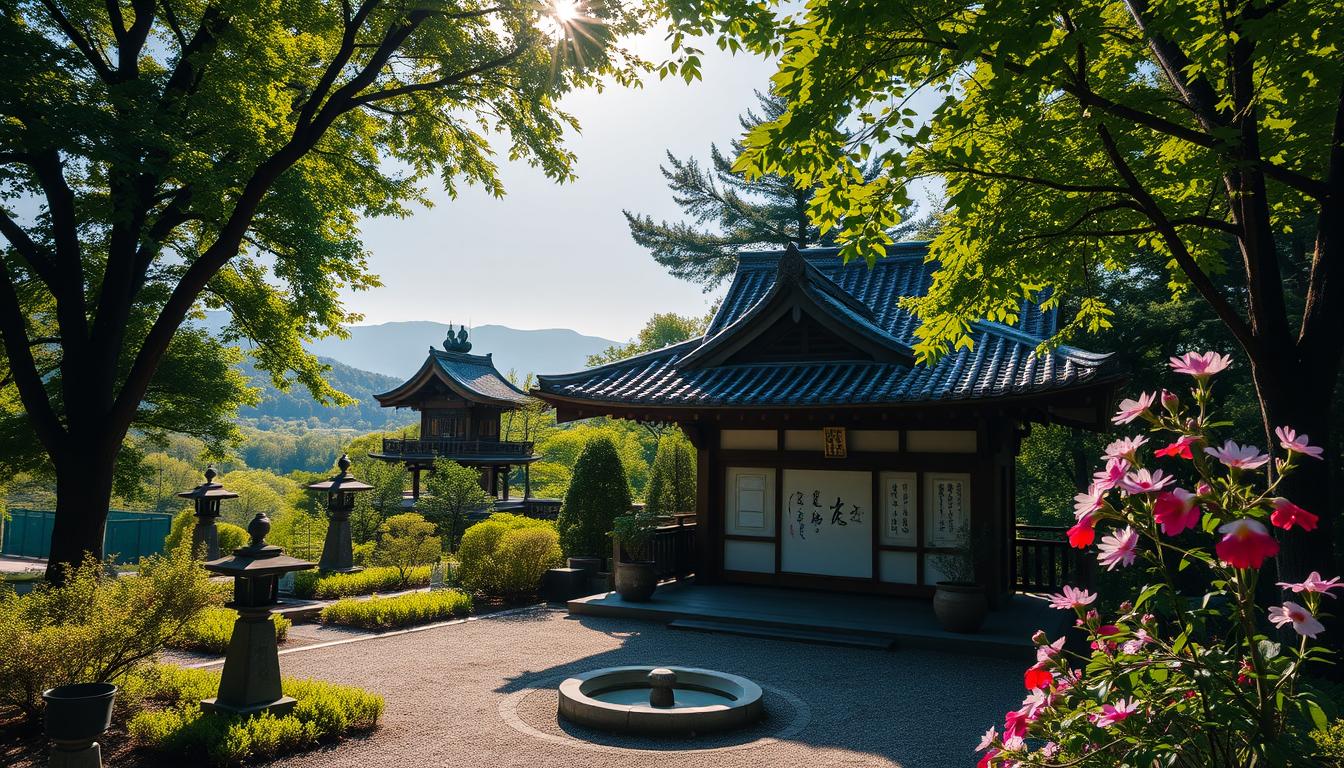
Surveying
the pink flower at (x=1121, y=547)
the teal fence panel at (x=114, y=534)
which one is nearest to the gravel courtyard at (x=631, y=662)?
the pink flower at (x=1121, y=547)

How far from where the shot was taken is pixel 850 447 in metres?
12.9

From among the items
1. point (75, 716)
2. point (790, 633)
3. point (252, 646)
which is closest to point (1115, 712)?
point (75, 716)

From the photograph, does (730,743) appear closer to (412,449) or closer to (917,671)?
(917,671)

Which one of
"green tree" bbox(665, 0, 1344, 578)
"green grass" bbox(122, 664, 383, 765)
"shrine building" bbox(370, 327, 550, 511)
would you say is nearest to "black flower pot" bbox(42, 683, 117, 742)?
"green grass" bbox(122, 664, 383, 765)

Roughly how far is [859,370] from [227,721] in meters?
9.54

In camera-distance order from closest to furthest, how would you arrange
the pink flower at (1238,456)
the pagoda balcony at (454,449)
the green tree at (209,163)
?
the pink flower at (1238,456)
the green tree at (209,163)
the pagoda balcony at (454,449)

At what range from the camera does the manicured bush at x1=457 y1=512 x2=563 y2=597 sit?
46.0 feet

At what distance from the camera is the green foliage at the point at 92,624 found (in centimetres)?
621

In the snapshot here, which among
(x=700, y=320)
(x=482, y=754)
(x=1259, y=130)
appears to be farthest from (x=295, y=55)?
(x=700, y=320)

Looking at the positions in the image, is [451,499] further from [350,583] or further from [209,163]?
[209,163]

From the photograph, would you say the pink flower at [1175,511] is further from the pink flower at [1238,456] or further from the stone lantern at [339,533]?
the stone lantern at [339,533]

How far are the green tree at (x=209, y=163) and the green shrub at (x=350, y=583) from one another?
319 centimetres

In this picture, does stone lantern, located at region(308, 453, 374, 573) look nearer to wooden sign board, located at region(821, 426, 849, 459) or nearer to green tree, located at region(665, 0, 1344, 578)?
wooden sign board, located at region(821, 426, 849, 459)

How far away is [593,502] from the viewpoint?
50.9 feet
